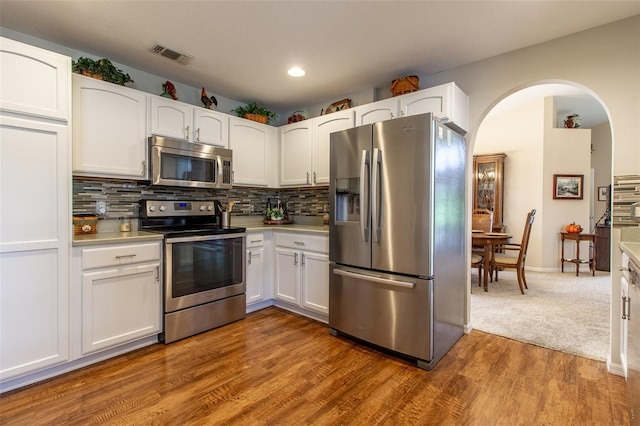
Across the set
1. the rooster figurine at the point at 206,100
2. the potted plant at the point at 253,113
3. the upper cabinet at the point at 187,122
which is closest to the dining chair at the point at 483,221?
the potted plant at the point at 253,113

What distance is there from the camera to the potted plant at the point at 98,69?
2436 millimetres

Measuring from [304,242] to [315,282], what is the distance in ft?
1.35

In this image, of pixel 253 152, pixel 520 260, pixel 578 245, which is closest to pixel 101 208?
pixel 253 152

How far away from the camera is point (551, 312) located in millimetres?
3365

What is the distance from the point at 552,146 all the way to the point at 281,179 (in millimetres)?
4924

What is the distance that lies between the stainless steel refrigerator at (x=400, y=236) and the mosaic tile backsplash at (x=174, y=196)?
4.19 feet

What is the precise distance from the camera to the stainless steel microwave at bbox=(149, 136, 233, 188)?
8.96 ft

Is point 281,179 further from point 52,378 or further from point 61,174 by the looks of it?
point 52,378

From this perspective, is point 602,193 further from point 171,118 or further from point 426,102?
point 171,118

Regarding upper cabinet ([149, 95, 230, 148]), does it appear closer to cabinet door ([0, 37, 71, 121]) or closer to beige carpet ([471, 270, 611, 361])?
cabinet door ([0, 37, 71, 121])

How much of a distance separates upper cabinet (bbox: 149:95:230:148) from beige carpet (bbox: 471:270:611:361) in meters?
3.21

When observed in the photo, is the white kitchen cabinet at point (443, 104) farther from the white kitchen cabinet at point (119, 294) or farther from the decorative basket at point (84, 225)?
the decorative basket at point (84, 225)

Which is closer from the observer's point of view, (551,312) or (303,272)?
(303,272)

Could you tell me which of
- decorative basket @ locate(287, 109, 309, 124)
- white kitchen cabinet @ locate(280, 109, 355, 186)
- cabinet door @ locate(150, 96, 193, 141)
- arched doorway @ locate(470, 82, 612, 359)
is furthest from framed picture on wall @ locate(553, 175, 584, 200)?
cabinet door @ locate(150, 96, 193, 141)
